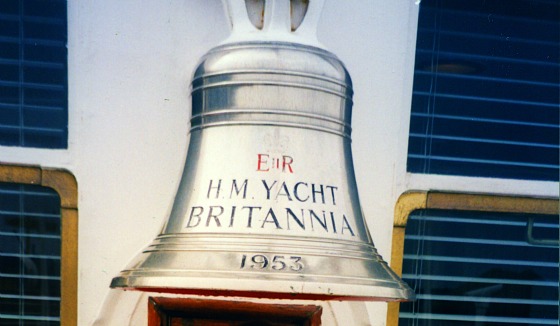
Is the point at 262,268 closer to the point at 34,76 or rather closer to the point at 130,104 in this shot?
the point at 130,104

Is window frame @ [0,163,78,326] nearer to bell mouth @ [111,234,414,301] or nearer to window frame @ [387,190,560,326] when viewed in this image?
bell mouth @ [111,234,414,301]

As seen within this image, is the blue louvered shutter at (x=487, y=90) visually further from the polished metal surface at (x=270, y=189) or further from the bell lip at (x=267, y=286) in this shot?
the bell lip at (x=267, y=286)

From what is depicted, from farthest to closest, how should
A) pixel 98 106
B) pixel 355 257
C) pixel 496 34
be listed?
pixel 496 34 < pixel 98 106 < pixel 355 257

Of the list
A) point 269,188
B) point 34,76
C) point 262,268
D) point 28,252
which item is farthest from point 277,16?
point 28,252

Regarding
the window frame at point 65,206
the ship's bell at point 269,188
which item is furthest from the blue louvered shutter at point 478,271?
the window frame at point 65,206

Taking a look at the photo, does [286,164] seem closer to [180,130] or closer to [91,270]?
[180,130]

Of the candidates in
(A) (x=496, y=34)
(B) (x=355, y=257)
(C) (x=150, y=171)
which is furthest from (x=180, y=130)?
(A) (x=496, y=34)

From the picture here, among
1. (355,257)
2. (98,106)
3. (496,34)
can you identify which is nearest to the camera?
(355,257)

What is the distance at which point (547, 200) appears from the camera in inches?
47.6

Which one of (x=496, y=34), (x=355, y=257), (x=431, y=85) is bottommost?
(x=355, y=257)

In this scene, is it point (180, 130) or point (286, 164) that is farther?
point (180, 130)

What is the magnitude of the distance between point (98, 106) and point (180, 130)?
0.17 meters

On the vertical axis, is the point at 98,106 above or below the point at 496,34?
below

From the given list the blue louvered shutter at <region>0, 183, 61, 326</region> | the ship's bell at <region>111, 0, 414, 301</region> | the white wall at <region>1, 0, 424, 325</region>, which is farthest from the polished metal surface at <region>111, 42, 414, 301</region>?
the blue louvered shutter at <region>0, 183, 61, 326</region>
